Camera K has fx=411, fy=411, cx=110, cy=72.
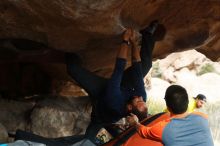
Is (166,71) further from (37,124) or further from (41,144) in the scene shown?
(41,144)

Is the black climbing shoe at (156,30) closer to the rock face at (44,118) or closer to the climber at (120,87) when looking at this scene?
the climber at (120,87)

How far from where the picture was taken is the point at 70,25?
14.7ft

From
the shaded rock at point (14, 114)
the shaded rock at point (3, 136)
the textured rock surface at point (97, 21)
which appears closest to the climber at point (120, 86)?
the textured rock surface at point (97, 21)

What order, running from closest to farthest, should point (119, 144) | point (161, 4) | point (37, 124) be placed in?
point (119, 144)
point (161, 4)
point (37, 124)

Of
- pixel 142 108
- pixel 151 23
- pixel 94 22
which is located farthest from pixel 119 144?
pixel 151 23

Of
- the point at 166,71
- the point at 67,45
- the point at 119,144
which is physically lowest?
the point at 119,144

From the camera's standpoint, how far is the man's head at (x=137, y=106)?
175 inches

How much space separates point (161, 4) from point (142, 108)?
4.36 feet

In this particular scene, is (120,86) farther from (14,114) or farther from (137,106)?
(14,114)

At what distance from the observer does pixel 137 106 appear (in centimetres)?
445

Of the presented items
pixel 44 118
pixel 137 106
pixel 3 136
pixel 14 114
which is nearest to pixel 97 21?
pixel 137 106

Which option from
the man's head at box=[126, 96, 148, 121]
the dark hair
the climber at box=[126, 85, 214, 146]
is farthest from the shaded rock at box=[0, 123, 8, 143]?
the dark hair

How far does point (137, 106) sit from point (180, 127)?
95cm

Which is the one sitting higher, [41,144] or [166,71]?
[166,71]
